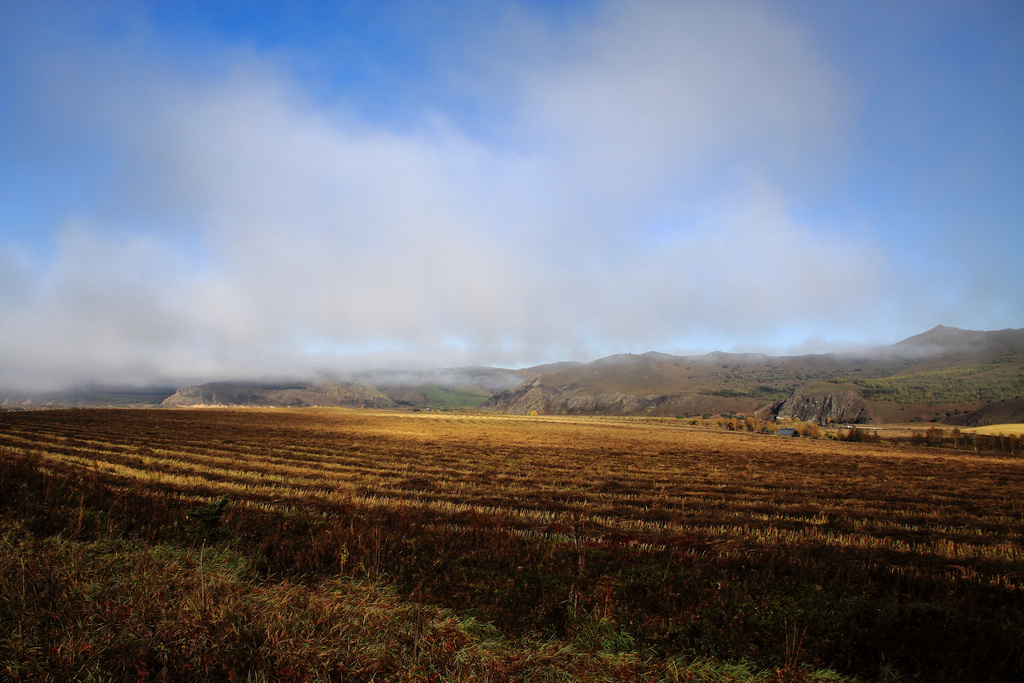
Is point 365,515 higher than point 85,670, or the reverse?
point 85,670

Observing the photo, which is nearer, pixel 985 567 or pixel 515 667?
pixel 515 667

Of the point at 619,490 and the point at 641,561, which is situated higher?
the point at 641,561

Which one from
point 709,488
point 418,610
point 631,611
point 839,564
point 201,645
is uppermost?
point 201,645

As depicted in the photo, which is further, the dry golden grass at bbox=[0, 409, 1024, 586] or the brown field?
the dry golden grass at bbox=[0, 409, 1024, 586]

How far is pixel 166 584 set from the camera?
193 inches

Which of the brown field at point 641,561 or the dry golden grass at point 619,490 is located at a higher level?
the brown field at point 641,561

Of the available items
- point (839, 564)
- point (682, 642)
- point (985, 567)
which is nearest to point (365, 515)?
point (682, 642)

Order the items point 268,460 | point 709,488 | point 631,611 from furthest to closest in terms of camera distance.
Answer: point 268,460 → point 709,488 → point 631,611

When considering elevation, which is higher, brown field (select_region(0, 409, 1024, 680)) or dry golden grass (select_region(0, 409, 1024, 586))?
brown field (select_region(0, 409, 1024, 680))

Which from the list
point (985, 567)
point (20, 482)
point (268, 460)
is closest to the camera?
point (20, 482)

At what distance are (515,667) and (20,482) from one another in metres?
10.8

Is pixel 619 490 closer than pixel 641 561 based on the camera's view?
No

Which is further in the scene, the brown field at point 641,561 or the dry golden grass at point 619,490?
the dry golden grass at point 619,490

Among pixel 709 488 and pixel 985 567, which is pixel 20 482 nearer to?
pixel 985 567
